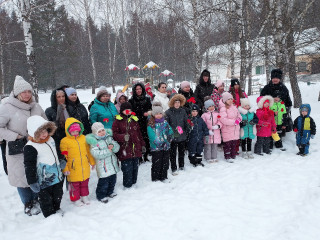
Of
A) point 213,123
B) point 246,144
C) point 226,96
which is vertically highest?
point 226,96

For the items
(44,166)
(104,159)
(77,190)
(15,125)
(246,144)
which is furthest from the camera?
(246,144)

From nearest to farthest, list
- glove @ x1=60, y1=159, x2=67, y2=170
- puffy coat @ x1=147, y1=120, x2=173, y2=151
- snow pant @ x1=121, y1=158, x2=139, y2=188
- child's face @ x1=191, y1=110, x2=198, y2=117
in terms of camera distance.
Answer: glove @ x1=60, y1=159, x2=67, y2=170 → snow pant @ x1=121, y1=158, x2=139, y2=188 → puffy coat @ x1=147, y1=120, x2=173, y2=151 → child's face @ x1=191, y1=110, x2=198, y2=117

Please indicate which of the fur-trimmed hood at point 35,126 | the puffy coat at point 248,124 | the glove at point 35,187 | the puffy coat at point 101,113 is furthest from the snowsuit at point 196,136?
the glove at point 35,187

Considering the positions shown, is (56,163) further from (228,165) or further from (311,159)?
(311,159)

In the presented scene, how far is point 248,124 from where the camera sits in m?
5.42

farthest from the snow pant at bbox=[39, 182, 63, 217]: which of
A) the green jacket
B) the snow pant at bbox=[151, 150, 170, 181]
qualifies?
the green jacket

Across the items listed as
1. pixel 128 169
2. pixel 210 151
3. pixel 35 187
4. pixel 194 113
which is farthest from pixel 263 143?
pixel 35 187

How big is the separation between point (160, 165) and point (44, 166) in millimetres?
2059

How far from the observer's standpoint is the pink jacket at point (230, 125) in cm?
516

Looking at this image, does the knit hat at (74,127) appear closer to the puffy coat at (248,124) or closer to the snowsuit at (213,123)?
the snowsuit at (213,123)

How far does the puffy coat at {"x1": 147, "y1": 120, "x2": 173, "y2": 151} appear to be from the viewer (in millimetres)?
4254

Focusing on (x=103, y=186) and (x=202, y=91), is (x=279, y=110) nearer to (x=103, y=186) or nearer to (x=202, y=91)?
(x=202, y=91)

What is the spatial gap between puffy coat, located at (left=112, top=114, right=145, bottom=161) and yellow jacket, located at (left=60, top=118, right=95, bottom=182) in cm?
61

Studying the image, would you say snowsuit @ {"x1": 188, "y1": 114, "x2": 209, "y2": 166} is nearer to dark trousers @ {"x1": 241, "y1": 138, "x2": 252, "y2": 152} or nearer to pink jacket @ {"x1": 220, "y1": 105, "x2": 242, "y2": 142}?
pink jacket @ {"x1": 220, "y1": 105, "x2": 242, "y2": 142}
